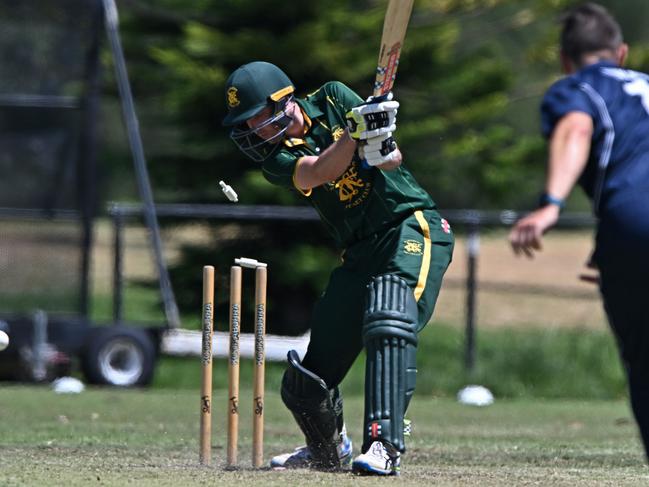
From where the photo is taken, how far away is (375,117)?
16.8 feet

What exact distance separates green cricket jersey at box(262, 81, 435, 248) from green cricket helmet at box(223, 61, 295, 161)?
0.09 meters

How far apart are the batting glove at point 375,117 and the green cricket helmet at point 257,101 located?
0.60 metres

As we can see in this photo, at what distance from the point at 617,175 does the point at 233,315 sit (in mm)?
2183

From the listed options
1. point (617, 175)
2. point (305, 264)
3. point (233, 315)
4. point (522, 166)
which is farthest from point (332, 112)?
point (522, 166)

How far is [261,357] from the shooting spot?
601cm

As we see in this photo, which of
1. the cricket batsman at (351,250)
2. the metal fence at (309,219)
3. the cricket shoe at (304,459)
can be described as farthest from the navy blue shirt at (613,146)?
the metal fence at (309,219)

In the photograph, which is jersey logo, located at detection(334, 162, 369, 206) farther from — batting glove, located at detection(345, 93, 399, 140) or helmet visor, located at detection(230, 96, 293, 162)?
batting glove, located at detection(345, 93, 399, 140)

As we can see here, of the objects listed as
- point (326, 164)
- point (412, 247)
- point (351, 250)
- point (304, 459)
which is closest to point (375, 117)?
point (326, 164)

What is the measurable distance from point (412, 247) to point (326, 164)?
1.90ft

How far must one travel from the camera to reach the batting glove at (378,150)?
202 inches

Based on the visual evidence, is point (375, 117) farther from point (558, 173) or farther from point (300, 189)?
point (558, 173)

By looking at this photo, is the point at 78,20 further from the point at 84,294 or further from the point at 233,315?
the point at 233,315

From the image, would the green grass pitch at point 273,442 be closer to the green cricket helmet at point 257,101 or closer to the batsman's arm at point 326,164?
the batsman's arm at point 326,164

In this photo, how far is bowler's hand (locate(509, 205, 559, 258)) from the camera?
162 inches
